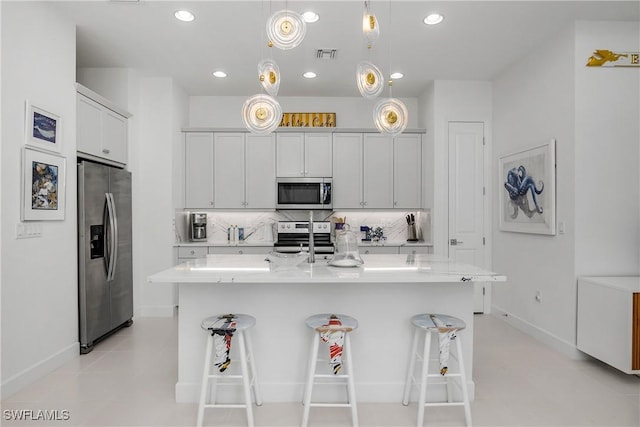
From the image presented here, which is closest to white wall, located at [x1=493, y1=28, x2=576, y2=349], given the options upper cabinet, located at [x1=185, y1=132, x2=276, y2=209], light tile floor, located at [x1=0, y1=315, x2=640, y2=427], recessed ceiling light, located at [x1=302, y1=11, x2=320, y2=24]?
light tile floor, located at [x1=0, y1=315, x2=640, y2=427]

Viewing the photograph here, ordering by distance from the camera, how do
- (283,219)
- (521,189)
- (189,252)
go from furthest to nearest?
(283,219) < (189,252) < (521,189)

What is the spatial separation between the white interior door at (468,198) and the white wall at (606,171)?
4.99 ft

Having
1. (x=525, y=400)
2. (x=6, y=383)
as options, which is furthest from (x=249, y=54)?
(x=525, y=400)

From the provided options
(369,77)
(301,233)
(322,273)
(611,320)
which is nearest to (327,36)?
(369,77)

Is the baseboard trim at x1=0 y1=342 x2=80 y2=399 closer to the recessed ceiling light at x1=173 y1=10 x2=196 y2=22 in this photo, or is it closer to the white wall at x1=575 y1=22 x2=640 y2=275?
the recessed ceiling light at x1=173 y1=10 x2=196 y2=22

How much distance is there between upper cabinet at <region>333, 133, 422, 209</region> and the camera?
16.8ft

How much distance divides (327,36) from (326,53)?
0.36 metres

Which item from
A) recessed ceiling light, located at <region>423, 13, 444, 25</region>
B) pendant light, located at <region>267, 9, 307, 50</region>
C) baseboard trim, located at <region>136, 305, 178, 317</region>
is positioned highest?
recessed ceiling light, located at <region>423, 13, 444, 25</region>

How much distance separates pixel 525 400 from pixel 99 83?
5174mm

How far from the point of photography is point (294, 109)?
542 centimetres

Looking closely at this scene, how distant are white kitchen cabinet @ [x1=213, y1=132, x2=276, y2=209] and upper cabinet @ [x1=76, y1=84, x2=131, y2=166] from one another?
1187 millimetres

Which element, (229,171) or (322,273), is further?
(229,171)

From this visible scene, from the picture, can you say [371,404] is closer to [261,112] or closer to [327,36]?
[261,112]

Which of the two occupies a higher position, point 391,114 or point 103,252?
point 391,114
